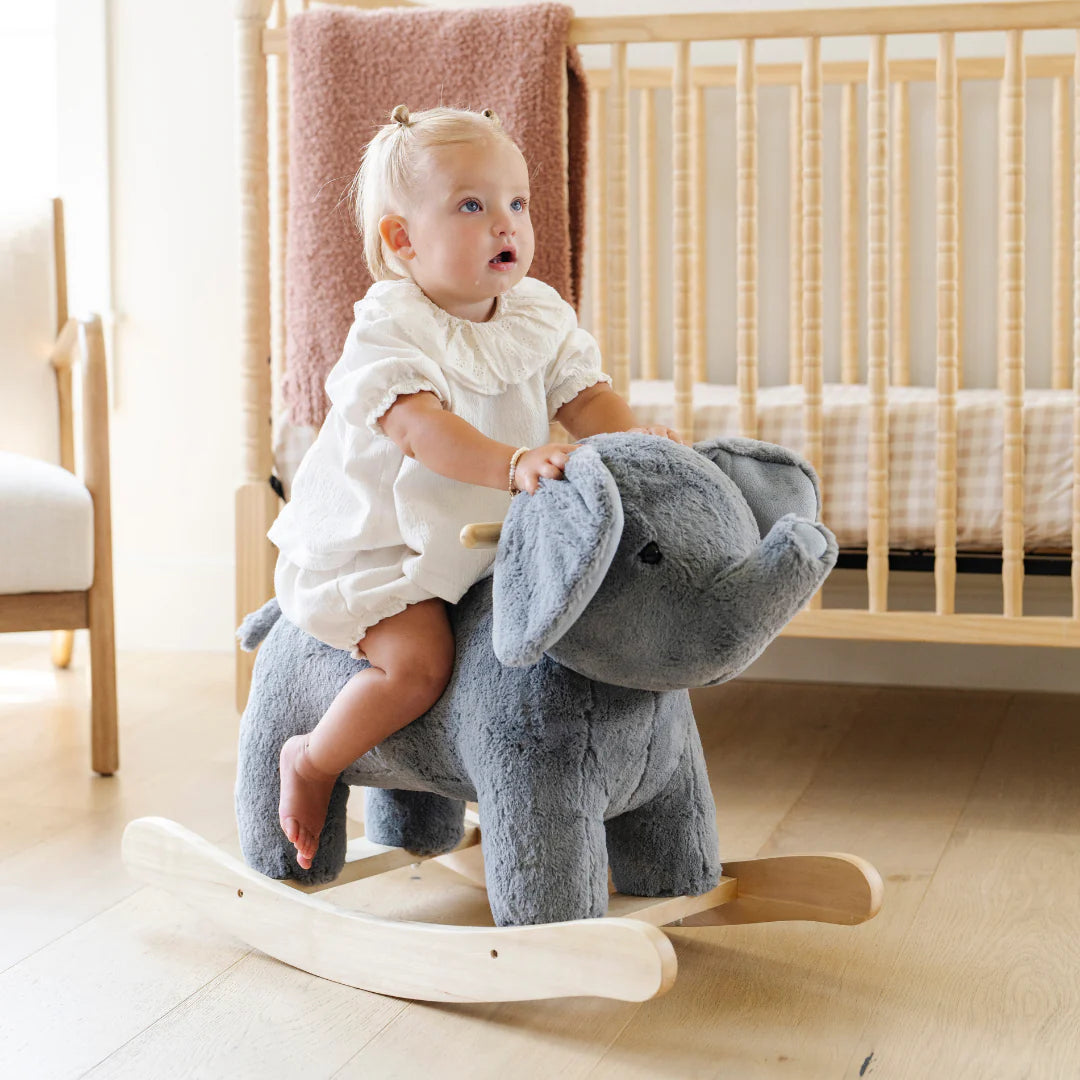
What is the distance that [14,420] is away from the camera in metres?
1.82

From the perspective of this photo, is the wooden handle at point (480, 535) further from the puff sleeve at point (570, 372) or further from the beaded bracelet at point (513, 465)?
the puff sleeve at point (570, 372)

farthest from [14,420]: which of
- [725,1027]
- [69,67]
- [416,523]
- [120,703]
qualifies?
[725,1027]

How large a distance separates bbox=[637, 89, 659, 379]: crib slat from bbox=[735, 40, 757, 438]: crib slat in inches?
28.8

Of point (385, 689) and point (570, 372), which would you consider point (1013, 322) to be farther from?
point (385, 689)

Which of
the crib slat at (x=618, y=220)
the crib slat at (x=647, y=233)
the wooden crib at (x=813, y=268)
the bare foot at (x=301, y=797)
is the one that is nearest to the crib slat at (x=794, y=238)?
the crib slat at (x=647, y=233)

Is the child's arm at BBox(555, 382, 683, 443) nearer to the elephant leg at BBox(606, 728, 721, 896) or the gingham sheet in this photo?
the elephant leg at BBox(606, 728, 721, 896)

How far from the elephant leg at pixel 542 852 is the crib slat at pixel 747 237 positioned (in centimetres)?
74

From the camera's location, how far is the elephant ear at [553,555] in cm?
83

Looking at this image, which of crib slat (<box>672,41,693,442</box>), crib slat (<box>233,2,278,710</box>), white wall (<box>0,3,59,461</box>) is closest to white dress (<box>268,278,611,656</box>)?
crib slat (<box>672,41,693,442</box>)

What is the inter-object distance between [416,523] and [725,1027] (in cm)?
42

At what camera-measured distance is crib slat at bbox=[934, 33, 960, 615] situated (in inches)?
57.4

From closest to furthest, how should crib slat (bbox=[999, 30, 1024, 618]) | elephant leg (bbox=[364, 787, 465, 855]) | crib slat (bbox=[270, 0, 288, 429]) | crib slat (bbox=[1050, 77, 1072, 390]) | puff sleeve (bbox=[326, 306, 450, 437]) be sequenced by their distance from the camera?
puff sleeve (bbox=[326, 306, 450, 437]) < elephant leg (bbox=[364, 787, 465, 855]) < crib slat (bbox=[999, 30, 1024, 618]) < crib slat (bbox=[270, 0, 288, 429]) < crib slat (bbox=[1050, 77, 1072, 390])

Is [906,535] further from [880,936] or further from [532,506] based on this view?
[532,506]

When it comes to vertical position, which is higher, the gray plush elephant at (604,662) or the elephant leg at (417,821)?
the gray plush elephant at (604,662)
